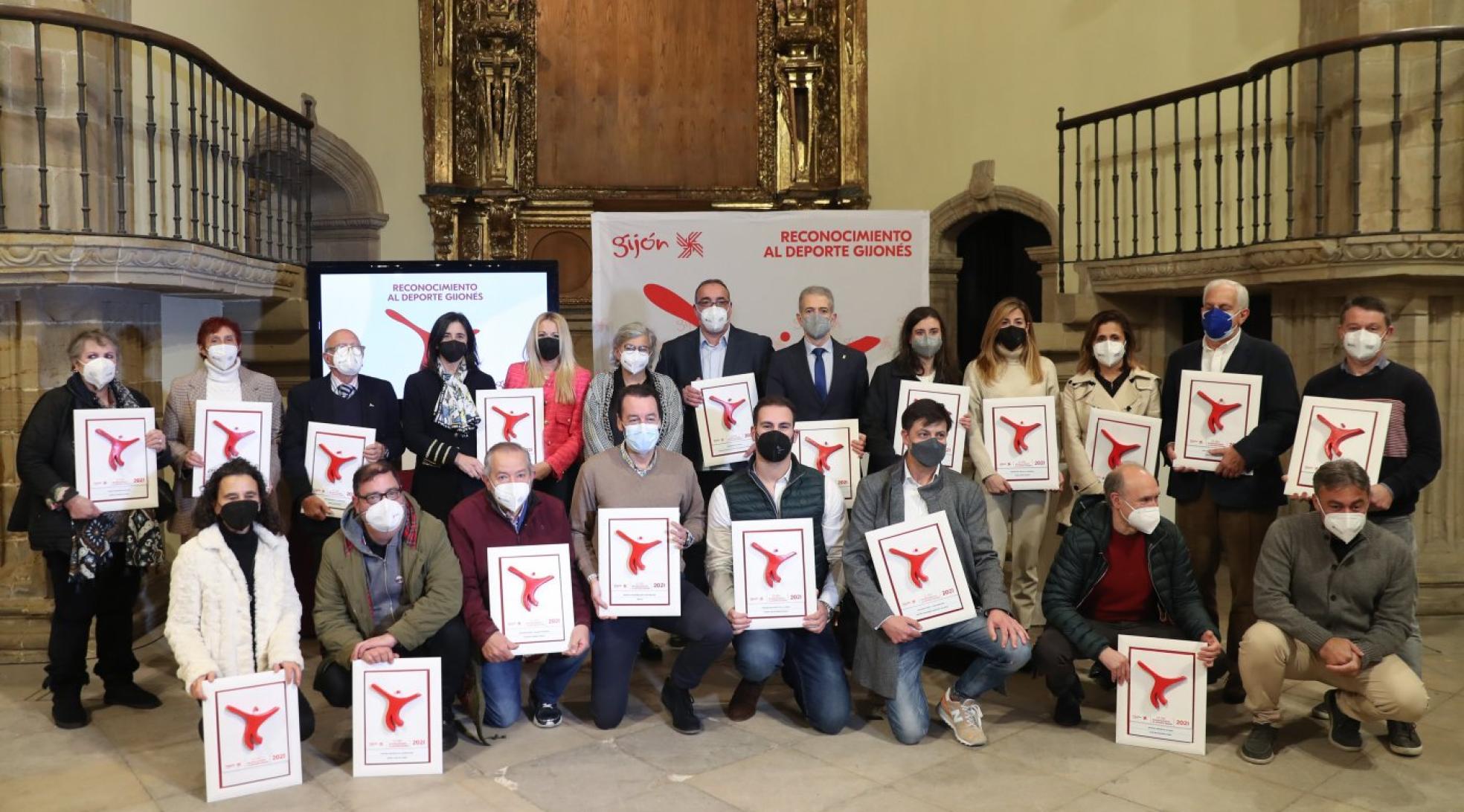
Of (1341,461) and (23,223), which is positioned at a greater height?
(23,223)

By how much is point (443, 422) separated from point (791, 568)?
1.63 m

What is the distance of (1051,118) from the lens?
842cm

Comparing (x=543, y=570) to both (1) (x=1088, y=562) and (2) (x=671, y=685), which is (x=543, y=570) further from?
(1) (x=1088, y=562)

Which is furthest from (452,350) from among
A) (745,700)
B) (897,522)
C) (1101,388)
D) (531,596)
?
(1101,388)

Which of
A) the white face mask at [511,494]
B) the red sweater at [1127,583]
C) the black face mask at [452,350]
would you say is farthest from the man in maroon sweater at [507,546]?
the red sweater at [1127,583]

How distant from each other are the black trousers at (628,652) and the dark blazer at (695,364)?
1.08 m

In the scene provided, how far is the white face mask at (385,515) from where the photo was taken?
3.90 metres

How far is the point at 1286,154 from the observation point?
258 inches

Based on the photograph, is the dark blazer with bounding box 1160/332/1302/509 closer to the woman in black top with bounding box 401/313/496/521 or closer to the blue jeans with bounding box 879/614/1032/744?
the blue jeans with bounding box 879/614/1032/744

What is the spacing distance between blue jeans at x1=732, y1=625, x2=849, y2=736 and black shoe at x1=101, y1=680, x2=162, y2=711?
90.0 inches

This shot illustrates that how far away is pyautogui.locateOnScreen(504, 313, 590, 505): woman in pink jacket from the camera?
5.05 meters

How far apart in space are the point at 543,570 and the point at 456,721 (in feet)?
2.14

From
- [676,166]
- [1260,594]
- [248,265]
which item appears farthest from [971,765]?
[676,166]

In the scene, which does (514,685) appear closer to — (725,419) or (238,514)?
(238,514)
